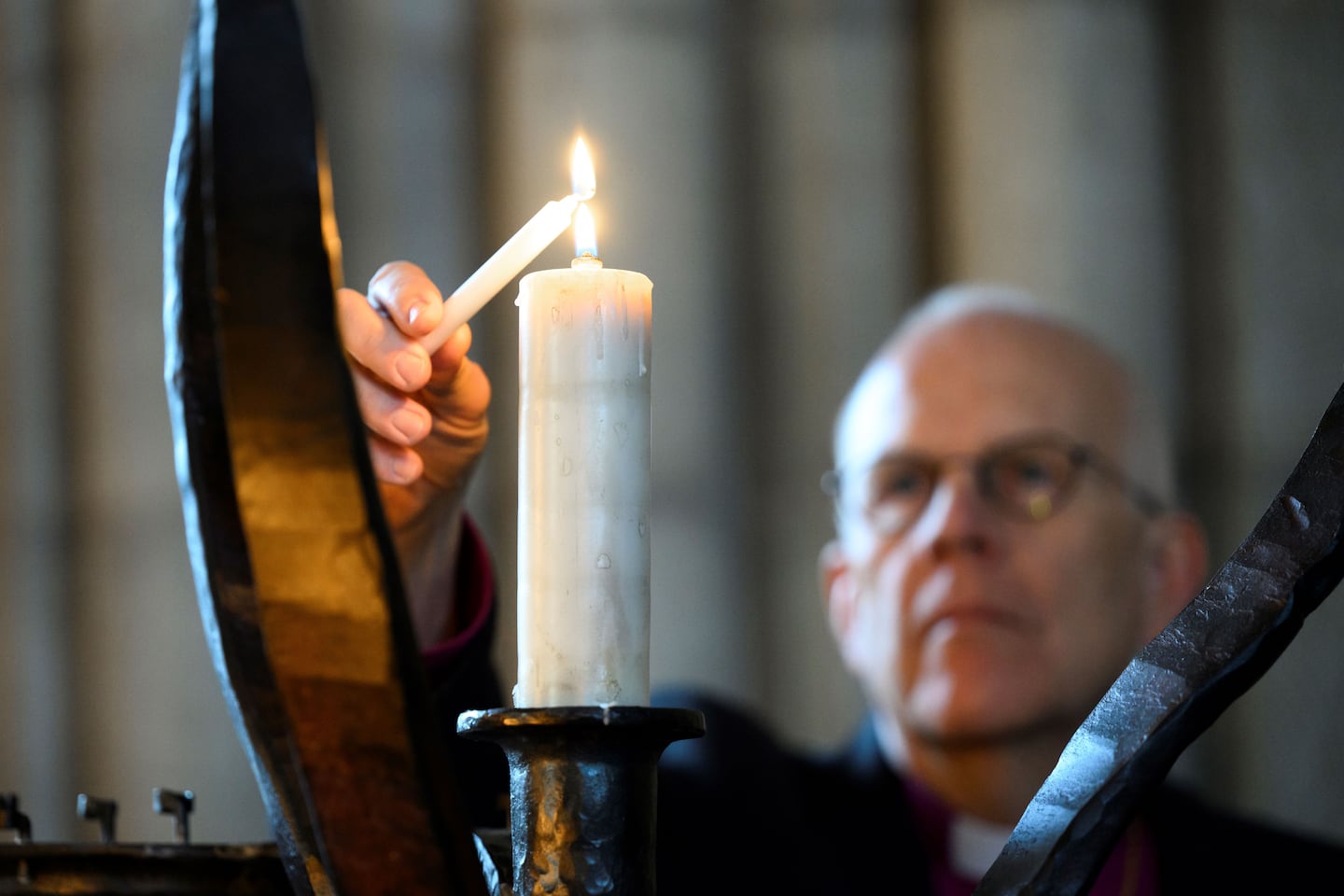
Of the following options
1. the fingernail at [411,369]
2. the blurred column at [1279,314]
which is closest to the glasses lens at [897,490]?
the blurred column at [1279,314]

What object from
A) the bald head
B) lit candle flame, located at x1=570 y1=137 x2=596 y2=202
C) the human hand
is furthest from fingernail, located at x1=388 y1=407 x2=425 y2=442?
the bald head

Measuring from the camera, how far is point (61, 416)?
86.3 inches

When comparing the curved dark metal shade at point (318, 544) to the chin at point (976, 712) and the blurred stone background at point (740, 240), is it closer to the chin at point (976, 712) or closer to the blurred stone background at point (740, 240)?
the chin at point (976, 712)

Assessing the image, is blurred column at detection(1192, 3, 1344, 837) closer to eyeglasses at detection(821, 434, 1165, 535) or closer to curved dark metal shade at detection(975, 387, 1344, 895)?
eyeglasses at detection(821, 434, 1165, 535)

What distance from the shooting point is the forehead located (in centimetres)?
181

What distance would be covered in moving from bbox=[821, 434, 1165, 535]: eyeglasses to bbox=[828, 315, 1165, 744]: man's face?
1 centimetres

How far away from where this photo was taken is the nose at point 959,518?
174cm

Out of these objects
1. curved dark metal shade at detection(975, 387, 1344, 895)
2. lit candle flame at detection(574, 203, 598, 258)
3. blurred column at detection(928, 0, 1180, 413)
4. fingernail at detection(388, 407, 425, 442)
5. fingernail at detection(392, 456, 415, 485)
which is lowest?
curved dark metal shade at detection(975, 387, 1344, 895)

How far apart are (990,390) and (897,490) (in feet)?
0.59

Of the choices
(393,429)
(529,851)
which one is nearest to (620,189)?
(393,429)

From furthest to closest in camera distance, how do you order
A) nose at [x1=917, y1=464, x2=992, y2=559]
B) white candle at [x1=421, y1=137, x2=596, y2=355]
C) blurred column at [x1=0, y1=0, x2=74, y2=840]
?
blurred column at [x1=0, y1=0, x2=74, y2=840], nose at [x1=917, y1=464, x2=992, y2=559], white candle at [x1=421, y1=137, x2=596, y2=355]

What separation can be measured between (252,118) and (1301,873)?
1706 millimetres

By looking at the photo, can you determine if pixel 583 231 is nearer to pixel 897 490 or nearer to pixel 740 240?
pixel 897 490

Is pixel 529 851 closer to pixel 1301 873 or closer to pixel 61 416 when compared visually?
pixel 1301 873
